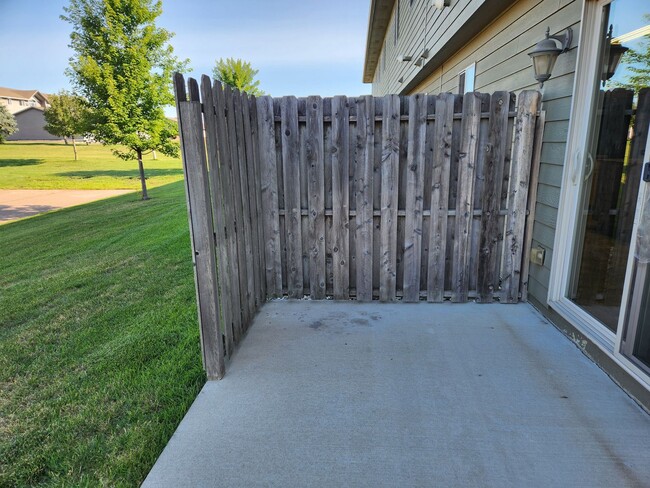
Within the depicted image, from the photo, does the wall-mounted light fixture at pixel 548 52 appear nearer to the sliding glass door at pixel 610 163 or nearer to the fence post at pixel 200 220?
the sliding glass door at pixel 610 163

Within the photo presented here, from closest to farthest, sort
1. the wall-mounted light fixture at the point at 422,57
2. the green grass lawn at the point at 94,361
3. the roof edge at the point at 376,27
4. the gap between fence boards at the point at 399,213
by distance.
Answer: the green grass lawn at the point at 94,361 → the gap between fence boards at the point at 399,213 → the wall-mounted light fixture at the point at 422,57 → the roof edge at the point at 376,27

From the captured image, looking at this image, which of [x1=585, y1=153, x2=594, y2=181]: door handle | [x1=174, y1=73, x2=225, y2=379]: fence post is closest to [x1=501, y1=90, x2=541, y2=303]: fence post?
[x1=585, y1=153, x2=594, y2=181]: door handle

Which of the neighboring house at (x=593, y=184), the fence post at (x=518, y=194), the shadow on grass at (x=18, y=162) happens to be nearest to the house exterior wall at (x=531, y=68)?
the neighboring house at (x=593, y=184)

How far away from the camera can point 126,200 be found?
39.5ft

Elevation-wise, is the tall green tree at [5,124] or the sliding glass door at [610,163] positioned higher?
the tall green tree at [5,124]

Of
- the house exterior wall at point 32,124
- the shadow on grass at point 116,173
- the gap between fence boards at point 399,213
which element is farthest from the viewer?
the house exterior wall at point 32,124

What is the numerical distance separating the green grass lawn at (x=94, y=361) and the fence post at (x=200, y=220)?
253 millimetres

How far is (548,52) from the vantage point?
2979mm

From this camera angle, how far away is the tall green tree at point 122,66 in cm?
967

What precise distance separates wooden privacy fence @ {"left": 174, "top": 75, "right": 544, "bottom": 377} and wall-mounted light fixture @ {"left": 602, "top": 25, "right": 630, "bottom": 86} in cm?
68

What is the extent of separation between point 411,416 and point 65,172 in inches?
1056

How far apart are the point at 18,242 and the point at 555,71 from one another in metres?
8.59

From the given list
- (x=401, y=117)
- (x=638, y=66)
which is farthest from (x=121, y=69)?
(x=638, y=66)

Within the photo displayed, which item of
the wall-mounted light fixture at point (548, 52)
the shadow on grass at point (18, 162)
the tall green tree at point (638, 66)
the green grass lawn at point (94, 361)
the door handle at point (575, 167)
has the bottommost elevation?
the green grass lawn at point (94, 361)
